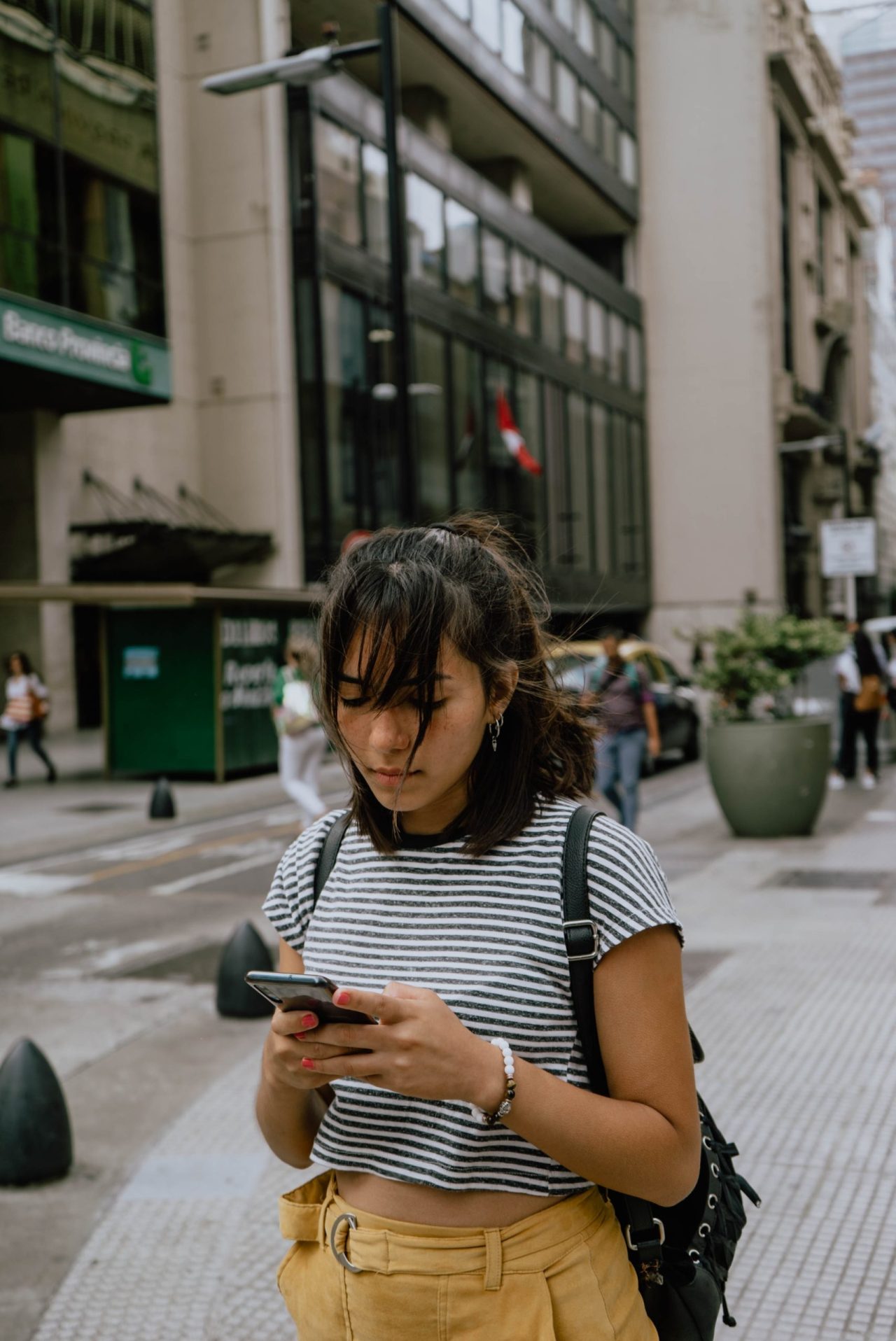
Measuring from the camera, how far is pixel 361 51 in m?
13.4

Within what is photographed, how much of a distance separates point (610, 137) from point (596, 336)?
639cm

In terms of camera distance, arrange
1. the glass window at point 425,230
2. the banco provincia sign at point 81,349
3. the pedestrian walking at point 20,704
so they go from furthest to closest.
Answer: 1. the glass window at point 425,230
2. the banco provincia sign at point 81,349
3. the pedestrian walking at point 20,704

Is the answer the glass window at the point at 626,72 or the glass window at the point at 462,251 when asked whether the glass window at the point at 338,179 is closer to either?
the glass window at the point at 462,251

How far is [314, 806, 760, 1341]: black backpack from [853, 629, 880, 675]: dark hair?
1433cm

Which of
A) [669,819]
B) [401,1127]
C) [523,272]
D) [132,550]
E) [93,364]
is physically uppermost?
Answer: [523,272]

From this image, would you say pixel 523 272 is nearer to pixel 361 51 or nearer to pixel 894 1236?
pixel 361 51

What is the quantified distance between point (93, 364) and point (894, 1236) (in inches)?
761

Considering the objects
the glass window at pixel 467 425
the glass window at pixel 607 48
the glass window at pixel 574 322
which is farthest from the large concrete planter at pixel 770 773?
the glass window at pixel 607 48

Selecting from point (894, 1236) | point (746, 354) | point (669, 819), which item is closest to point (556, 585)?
point (746, 354)

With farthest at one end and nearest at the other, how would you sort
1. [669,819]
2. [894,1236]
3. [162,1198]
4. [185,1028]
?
[669,819]
[185,1028]
[162,1198]
[894,1236]

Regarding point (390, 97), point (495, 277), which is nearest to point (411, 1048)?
point (390, 97)

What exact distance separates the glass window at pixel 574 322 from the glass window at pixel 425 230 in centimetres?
800

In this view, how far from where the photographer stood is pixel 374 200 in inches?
1046

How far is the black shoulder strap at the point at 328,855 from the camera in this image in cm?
189
